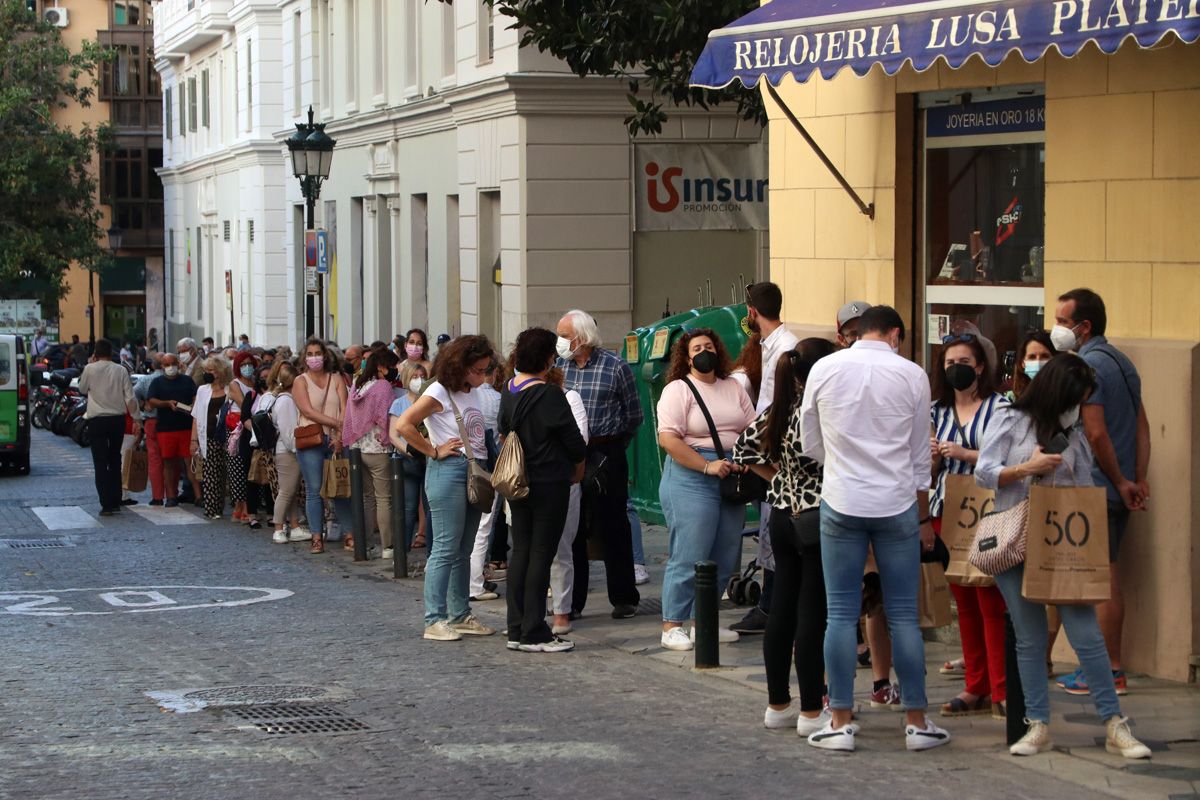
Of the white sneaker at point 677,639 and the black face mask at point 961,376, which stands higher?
the black face mask at point 961,376

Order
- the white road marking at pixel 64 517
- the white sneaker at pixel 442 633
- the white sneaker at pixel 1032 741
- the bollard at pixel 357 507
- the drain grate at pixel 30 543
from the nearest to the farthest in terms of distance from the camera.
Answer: the white sneaker at pixel 1032 741 → the white sneaker at pixel 442 633 → the bollard at pixel 357 507 → the drain grate at pixel 30 543 → the white road marking at pixel 64 517

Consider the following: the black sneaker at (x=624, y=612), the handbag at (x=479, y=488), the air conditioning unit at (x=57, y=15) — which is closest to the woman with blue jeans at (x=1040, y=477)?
the handbag at (x=479, y=488)

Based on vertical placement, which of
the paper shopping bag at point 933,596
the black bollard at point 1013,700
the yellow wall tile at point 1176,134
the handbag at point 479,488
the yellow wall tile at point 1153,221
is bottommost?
the black bollard at point 1013,700

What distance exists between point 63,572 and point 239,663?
17.5 feet

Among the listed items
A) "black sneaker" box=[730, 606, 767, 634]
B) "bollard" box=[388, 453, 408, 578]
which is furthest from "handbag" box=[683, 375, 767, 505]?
"bollard" box=[388, 453, 408, 578]

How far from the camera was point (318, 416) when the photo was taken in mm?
15820

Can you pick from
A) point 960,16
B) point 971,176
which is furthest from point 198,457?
point 960,16

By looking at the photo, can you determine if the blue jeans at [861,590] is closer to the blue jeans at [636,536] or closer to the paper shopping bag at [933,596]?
the paper shopping bag at [933,596]

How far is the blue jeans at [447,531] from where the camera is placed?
1050 cm

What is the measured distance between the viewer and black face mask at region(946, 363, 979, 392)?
8.12 meters

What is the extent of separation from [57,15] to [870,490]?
203 ft

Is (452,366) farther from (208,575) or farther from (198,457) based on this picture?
(198,457)

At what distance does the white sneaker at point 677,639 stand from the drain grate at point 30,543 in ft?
28.3

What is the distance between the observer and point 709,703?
344 inches
